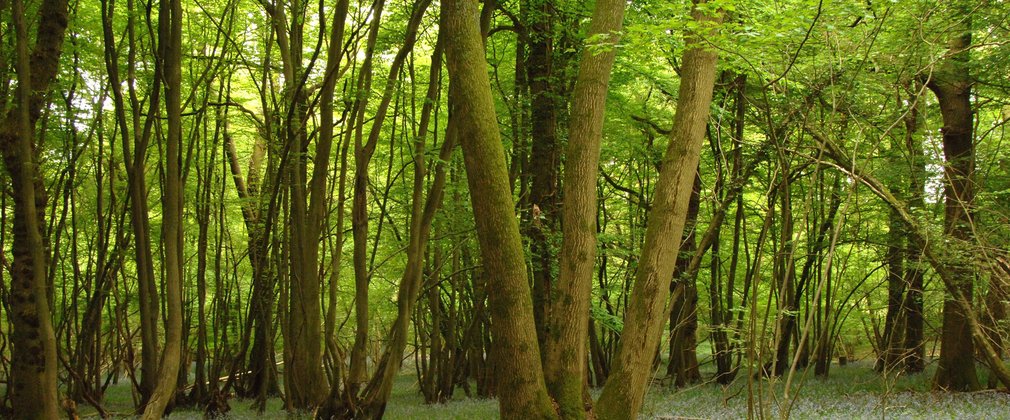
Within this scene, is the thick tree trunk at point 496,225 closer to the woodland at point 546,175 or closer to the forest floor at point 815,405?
the woodland at point 546,175

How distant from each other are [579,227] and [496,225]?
0.92 metres

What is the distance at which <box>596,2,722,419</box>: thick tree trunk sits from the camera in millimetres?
5406

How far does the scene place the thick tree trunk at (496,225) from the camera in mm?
4926

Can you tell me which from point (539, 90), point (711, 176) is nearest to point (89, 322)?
point (539, 90)

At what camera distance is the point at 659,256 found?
5.43 metres

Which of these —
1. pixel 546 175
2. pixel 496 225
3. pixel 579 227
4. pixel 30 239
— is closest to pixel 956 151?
pixel 546 175

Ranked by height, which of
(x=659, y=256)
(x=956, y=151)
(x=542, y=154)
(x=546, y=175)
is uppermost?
(x=956, y=151)

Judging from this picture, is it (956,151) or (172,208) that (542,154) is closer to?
(172,208)

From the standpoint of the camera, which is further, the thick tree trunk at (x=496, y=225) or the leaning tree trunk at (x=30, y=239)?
the leaning tree trunk at (x=30, y=239)

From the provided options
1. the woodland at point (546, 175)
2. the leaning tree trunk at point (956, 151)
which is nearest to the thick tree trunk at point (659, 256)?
the woodland at point (546, 175)

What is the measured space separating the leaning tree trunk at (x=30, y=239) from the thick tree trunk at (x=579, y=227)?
4.18m

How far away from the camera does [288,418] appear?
804cm

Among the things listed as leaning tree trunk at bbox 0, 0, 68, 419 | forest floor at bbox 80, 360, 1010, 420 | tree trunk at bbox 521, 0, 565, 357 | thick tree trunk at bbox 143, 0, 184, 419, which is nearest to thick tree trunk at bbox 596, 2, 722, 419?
forest floor at bbox 80, 360, 1010, 420

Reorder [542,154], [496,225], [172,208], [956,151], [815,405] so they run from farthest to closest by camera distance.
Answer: [956,151]
[815,405]
[542,154]
[172,208]
[496,225]
